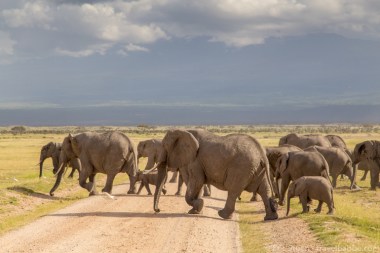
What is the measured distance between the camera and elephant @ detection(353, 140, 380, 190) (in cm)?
4338

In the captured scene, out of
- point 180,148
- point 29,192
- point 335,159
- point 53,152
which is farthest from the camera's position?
point 53,152

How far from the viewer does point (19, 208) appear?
29.8 meters

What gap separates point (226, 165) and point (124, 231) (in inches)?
235

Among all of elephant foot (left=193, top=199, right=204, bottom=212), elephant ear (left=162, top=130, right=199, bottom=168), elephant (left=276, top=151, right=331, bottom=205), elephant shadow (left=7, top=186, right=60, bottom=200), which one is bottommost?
elephant shadow (left=7, top=186, right=60, bottom=200)

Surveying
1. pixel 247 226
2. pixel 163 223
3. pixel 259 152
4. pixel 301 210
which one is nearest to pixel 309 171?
pixel 301 210

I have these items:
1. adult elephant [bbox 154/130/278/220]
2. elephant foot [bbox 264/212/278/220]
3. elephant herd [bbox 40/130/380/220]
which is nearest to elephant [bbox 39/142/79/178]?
elephant herd [bbox 40/130/380/220]

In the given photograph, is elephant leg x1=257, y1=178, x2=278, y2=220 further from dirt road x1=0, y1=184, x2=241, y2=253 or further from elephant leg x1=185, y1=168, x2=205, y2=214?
elephant leg x1=185, y1=168, x2=205, y2=214

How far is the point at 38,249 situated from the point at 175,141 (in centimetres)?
1024

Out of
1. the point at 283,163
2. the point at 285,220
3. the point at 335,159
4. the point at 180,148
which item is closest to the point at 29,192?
the point at 180,148

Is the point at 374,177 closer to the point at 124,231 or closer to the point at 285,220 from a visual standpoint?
the point at 285,220

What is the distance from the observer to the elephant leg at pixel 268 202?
26261 mm

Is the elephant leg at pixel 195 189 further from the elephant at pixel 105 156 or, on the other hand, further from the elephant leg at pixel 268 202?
the elephant at pixel 105 156

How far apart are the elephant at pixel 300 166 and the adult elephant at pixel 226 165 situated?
429 cm

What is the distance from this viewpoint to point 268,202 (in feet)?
87.0
